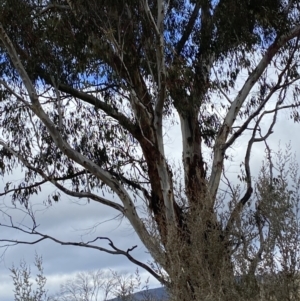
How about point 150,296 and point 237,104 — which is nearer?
point 150,296

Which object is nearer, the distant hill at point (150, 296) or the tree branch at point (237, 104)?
the distant hill at point (150, 296)

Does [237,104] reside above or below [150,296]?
above

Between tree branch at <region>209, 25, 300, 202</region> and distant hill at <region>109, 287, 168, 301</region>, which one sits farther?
tree branch at <region>209, 25, 300, 202</region>

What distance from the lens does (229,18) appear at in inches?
391

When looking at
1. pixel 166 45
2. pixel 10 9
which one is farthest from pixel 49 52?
pixel 166 45

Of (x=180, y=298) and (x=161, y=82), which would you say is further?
(x=161, y=82)

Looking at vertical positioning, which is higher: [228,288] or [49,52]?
[49,52]

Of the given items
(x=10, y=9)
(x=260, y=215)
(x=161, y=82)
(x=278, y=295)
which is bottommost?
(x=278, y=295)

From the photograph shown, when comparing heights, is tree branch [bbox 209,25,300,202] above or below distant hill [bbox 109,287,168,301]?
above

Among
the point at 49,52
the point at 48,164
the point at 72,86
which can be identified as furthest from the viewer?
the point at 48,164

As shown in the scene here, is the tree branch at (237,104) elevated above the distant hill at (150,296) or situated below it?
above

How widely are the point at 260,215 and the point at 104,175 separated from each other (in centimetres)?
267

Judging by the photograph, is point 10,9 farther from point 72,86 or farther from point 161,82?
point 161,82

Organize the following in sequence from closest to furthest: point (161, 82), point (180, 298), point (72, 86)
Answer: point (180, 298)
point (161, 82)
point (72, 86)
